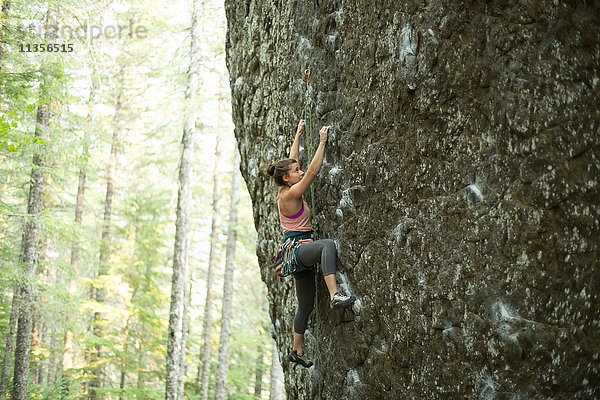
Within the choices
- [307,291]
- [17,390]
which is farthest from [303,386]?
[17,390]

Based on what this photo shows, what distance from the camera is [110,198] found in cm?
1620

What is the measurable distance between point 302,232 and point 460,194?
6.19 feet

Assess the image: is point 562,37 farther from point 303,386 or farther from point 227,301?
point 227,301

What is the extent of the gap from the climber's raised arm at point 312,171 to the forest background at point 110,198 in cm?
411

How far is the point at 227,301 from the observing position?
45.0 feet

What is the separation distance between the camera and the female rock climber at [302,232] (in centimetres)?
462

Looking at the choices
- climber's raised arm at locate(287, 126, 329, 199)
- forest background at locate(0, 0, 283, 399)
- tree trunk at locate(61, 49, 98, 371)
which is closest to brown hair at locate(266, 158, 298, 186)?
climber's raised arm at locate(287, 126, 329, 199)

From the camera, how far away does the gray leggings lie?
4.67 m

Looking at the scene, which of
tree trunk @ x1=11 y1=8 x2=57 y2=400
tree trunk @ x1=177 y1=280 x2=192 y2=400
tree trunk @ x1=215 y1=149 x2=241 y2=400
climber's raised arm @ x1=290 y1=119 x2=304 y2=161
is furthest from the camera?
tree trunk @ x1=215 y1=149 x2=241 y2=400

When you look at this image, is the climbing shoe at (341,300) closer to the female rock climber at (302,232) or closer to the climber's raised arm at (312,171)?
the female rock climber at (302,232)

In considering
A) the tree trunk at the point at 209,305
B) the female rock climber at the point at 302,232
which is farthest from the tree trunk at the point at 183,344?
the female rock climber at the point at 302,232

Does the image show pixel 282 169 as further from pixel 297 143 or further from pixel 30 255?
pixel 30 255

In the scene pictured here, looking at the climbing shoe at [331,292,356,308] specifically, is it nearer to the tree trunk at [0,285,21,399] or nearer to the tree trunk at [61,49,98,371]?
the tree trunk at [61,49,98,371]

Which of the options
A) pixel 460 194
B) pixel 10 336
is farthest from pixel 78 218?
pixel 460 194
